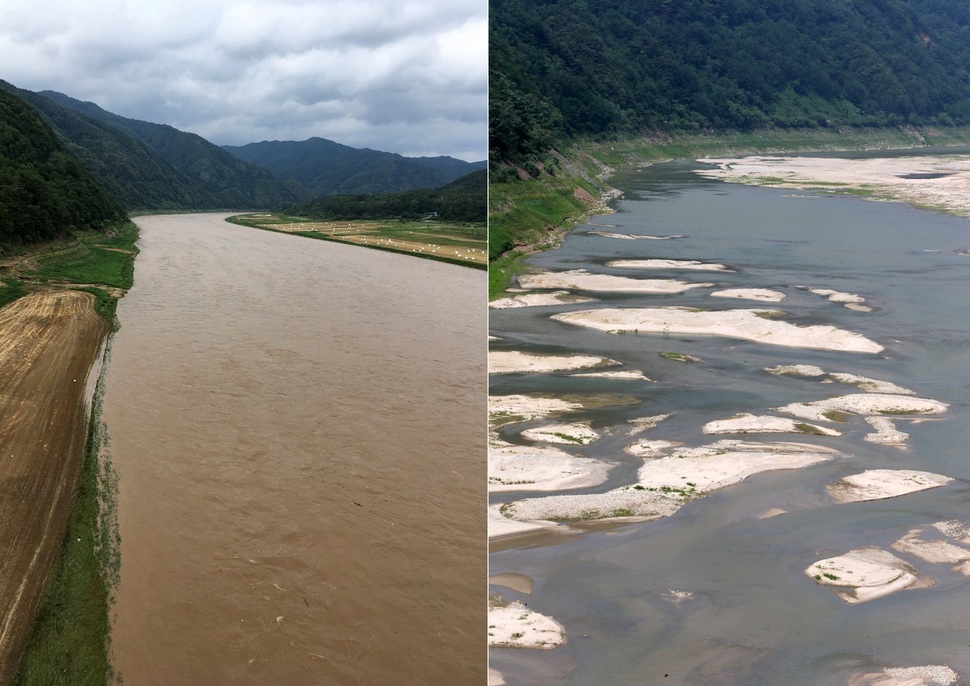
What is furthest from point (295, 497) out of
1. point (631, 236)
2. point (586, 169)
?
point (586, 169)

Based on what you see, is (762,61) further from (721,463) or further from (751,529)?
(751,529)

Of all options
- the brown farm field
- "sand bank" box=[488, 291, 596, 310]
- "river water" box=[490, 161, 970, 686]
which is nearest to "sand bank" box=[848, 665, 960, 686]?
"river water" box=[490, 161, 970, 686]

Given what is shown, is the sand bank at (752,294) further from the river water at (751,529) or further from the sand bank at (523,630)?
the sand bank at (523,630)

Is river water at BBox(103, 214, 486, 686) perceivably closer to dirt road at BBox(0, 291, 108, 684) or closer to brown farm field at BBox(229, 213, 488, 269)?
dirt road at BBox(0, 291, 108, 684)

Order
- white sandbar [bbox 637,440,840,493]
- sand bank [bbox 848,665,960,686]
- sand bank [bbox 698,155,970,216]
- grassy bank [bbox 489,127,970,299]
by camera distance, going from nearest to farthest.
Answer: sand bank [bbox 848,665,960,686] < white sandbar [bbox 637,440,840,493] < grassy bank [bbox 489,127,970,299] < sand bank [bbox 698,155,970,216]

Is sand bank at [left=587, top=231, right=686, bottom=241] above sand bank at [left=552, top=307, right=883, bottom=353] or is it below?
above
